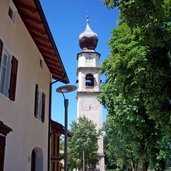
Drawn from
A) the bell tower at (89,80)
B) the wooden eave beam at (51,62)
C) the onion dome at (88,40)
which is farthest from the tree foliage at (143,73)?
the onion dome at (88,40)

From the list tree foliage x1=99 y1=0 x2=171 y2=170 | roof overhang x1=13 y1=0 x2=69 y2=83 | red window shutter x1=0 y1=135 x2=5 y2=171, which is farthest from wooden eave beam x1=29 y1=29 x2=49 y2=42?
red window shutter x1=0 y1=135 x2=5 y2=171

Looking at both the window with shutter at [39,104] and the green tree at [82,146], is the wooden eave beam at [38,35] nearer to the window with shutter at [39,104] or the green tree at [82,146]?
the window with shutter at [39,104]

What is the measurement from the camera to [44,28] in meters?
10.4

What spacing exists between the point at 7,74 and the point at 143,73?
5.54m

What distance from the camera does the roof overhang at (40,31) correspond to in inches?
370

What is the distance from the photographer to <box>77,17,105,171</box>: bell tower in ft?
183

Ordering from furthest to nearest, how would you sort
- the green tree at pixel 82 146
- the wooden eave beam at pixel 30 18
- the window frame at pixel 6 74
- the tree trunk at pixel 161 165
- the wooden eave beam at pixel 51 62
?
the green tree at pixel 82 146
the tree trunk at pixel 161 165
the wooden eave beam at pixel 51 62
the wooden eave beam at pixel 30 18
the window frame at pixel 6 74

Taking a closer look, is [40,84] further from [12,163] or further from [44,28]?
[12,163]

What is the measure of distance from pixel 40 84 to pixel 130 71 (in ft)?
12.4

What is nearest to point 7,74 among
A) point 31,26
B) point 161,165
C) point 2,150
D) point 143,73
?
point 2,150

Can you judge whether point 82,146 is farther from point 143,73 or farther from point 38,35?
point 38,35

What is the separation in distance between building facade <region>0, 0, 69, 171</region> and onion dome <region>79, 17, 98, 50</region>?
48.4 meters

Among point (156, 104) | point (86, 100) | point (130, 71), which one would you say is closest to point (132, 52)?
point (130, 71)

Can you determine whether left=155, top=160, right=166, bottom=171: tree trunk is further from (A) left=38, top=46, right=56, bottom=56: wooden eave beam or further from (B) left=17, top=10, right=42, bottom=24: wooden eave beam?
(B) left=17, top=10, right=42, bottom=24: wooden eave beam
